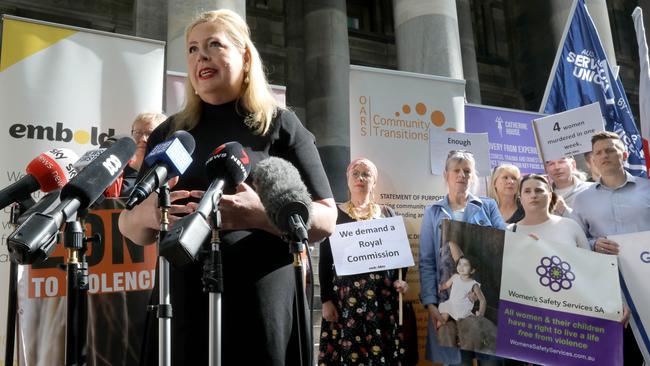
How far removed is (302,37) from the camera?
15867 mm

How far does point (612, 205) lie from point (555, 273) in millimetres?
793

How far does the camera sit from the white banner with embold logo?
4.23 meters

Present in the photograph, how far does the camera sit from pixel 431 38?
9211 millimetres

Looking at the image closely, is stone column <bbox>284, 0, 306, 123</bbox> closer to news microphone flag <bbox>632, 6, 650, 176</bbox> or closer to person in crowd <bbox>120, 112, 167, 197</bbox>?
news microphone flag <bbox>632, 6, 650, 176</bbox>

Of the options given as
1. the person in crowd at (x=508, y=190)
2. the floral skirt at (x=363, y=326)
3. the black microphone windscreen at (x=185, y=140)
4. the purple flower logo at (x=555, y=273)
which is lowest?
the floral skirt at (x=363, y=326)

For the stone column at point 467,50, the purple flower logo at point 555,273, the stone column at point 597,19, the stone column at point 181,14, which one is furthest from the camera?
the stone column at point 467,50

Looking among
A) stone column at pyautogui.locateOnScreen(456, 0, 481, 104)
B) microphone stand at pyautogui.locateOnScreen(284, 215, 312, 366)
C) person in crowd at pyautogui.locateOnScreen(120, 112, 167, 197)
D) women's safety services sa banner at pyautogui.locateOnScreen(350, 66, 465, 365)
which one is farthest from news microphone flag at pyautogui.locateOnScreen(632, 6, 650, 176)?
stone column at pyautogui.locateOnScreen(456, 0, 481, 104)

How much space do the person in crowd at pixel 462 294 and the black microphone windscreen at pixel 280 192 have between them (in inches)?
118

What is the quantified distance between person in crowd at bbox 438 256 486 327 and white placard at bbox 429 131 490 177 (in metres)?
1.44

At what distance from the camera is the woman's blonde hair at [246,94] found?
2.03 m

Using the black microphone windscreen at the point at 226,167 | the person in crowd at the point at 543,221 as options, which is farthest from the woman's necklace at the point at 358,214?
the black microphone windscreen at the point at 226,167

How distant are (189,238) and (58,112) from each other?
3317mm

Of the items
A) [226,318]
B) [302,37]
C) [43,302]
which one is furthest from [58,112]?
[302,37]

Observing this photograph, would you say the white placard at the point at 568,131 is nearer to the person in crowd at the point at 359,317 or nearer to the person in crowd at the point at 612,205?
the person in crowd at the point at 612,205
